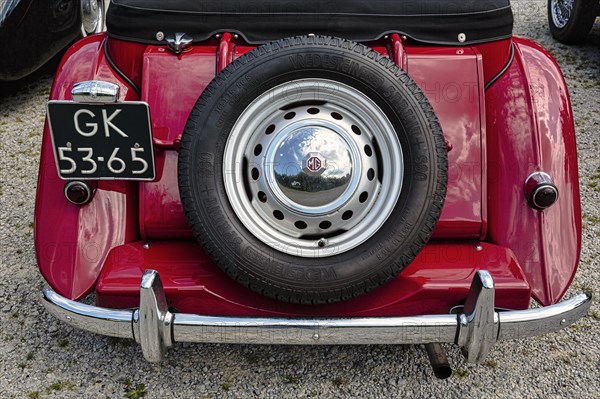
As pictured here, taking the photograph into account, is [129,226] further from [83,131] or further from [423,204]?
[423,204]

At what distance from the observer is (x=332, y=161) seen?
220 cm

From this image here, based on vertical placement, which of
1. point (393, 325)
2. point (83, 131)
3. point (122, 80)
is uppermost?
point (122, 80)

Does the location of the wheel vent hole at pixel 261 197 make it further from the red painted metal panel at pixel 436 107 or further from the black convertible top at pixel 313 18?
the black convertible top at pixel 313 18

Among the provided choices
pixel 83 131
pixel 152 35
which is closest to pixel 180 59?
pixel 152 35

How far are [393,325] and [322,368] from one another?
67 cm

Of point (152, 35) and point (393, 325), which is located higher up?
point (152, 35)

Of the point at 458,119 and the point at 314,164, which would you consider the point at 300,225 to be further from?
the point at 458,119

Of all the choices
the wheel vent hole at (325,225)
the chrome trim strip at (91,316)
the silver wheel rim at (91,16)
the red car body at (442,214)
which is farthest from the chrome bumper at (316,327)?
the silver wheel rim at (91,16)

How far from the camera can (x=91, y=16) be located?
556 centimetres

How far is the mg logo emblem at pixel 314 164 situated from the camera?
2178 millimetres

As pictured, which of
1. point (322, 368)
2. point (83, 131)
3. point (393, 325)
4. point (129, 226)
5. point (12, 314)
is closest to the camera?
point (393, 325)

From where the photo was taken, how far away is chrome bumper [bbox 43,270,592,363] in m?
2.12

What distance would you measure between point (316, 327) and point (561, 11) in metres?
5.41

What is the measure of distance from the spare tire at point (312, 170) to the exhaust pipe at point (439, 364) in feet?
1.77
